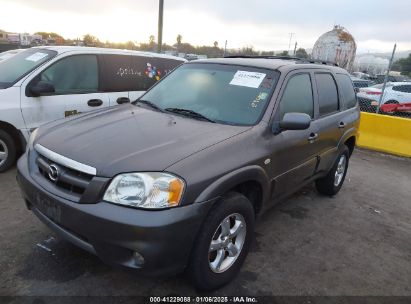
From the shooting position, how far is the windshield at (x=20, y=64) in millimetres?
4711

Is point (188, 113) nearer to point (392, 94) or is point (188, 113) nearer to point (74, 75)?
point (74, 75)

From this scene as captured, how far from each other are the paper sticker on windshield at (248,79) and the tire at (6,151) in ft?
10.3

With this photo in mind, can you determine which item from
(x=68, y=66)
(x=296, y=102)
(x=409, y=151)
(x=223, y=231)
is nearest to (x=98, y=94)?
(x=68, y=66)

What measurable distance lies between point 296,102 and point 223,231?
1596mm

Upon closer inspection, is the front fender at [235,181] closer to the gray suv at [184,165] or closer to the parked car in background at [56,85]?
the gray suv at [184,165]

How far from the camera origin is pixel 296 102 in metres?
3.54

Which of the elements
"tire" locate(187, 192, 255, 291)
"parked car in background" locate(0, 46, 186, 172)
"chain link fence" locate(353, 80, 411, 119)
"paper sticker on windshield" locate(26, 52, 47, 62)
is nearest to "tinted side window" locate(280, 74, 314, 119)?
"tire" locate(187, 192, 255, 291)

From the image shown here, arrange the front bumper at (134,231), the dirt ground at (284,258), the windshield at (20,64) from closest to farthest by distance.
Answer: the front bumper at (134,231), the dirt ground at (284,258), the windshield at (20,64)

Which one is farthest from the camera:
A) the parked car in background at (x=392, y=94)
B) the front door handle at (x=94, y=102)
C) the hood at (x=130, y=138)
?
the parked car in background at (x=392, y=94)

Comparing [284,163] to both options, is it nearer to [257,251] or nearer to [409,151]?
[257,251]

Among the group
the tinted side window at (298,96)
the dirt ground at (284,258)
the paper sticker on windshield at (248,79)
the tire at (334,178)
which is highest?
the paper sticker on windshield at (248,79)

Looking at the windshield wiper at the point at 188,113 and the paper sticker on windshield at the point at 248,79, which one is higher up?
the paper sticker on windshield at the point at 248,79

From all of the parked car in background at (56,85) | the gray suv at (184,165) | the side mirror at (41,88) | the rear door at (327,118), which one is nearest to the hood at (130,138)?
the gray suv at (184,165)

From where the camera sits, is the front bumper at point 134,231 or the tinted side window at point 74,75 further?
the tinted side window at point 74,75
